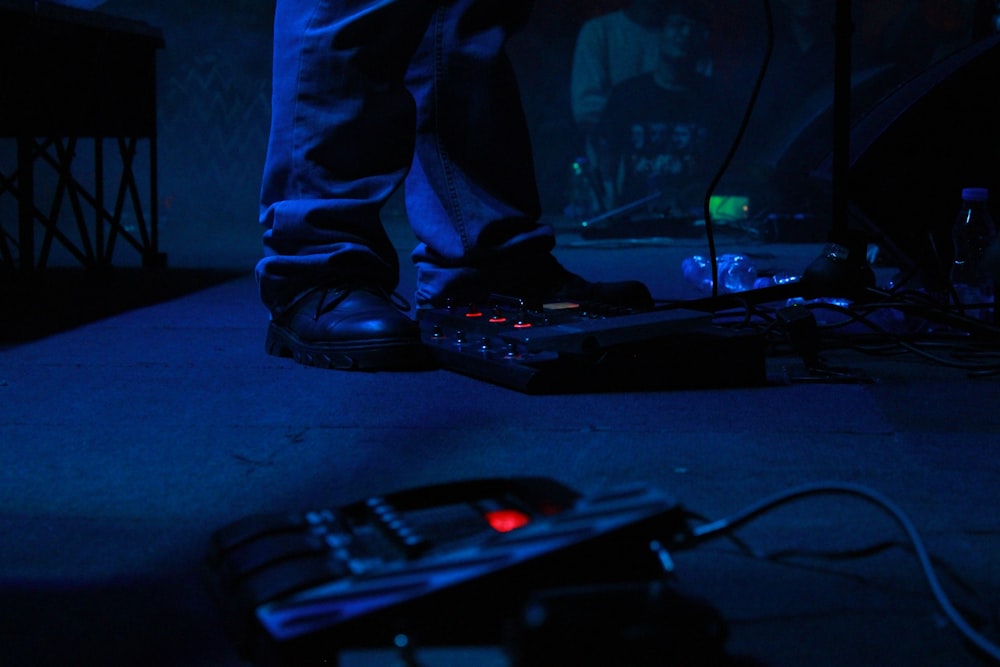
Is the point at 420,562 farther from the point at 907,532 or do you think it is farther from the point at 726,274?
the point at 726,274

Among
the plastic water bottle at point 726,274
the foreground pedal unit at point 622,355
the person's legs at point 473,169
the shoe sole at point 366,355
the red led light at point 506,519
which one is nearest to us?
the red led light at point 506,519

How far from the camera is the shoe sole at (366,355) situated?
1.40 m

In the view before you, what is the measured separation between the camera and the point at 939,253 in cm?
199

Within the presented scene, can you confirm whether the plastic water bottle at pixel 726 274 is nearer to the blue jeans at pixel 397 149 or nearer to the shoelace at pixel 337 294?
the blue jeans at pixel 397 149

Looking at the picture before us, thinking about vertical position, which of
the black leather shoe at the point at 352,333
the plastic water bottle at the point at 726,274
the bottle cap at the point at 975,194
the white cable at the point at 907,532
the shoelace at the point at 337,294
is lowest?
the plastic water bottle at the point at 726,274

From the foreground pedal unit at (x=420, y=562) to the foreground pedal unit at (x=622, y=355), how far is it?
64 centimetres

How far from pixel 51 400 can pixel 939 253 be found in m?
1.48

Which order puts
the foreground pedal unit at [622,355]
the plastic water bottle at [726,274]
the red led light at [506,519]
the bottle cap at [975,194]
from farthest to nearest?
1. the plastic water bottle at [726,274]
2. the bottle cap at [975,194]
3. the foreground pedal unit at [622,355]
4. the red led light at [506,519]

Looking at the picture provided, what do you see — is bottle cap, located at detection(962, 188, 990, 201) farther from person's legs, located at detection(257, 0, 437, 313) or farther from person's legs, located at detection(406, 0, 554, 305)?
person's legs, located at detection(257, 0, 437, 313)

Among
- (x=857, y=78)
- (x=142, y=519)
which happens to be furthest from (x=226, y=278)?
(x=857, y=78)

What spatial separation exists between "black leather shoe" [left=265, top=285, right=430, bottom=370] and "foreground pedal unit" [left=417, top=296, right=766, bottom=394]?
0.08 m

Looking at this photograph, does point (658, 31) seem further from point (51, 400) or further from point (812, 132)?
point (51, 400)

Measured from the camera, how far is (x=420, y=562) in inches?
19.1

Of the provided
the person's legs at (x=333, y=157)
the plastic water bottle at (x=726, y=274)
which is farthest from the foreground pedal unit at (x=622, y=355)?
the plastic water bottle at (x=726, y=274)
